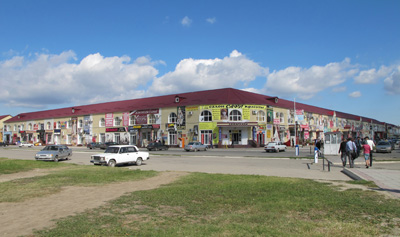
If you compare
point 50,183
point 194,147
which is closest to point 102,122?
point 194,147

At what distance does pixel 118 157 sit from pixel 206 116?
32886mm

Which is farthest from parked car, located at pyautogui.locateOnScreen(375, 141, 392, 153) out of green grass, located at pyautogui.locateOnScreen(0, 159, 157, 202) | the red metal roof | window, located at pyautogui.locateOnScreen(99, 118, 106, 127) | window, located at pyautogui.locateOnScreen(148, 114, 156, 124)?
window, located at pyautogui.locateOnScreen(99, 118, 106, 127)

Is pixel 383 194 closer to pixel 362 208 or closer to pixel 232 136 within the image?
pixel 362 208

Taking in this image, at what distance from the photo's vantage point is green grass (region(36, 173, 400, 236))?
5.64 meters

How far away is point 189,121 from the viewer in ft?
177

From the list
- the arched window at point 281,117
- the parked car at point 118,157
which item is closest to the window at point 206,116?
the arched window at point 281,117

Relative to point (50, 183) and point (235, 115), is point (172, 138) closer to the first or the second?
point (235, 115)

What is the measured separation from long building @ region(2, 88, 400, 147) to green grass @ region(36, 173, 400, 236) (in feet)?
120

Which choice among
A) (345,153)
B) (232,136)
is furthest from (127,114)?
(345,153)

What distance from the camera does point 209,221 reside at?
6.32 meters

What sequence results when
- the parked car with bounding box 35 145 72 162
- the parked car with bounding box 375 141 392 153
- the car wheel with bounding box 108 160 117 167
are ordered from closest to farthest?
1. the car wheel with bounding box 108 160 117 167
2. the parked car with bounding box 35 145 72 162
3. the parked car with bounding box 375 141 392 153

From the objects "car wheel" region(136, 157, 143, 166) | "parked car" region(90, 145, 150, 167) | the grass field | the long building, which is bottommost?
"car wheel" region(136, 157, 143, 166)

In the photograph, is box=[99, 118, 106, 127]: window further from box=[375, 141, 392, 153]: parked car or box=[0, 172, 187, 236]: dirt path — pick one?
box=[0, 172, 187, 236]: dirt path

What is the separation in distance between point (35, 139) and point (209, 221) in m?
85.0
